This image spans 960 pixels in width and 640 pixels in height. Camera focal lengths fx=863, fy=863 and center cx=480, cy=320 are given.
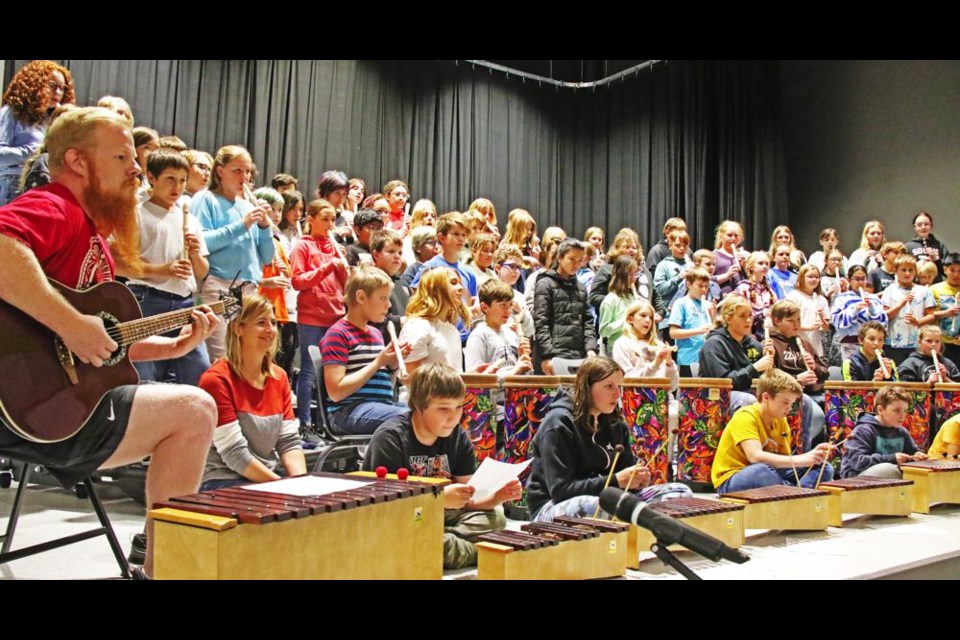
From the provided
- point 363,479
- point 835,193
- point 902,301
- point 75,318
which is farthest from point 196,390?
point 835,193

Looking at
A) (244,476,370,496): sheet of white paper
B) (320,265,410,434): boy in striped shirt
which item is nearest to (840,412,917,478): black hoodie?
(320,265,410,434): boy in striped shirt

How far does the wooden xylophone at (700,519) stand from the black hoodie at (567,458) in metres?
0.29

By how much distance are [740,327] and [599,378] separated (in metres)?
2.19

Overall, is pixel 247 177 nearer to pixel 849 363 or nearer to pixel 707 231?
pixel 849 363

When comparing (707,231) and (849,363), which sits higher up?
(707,231)

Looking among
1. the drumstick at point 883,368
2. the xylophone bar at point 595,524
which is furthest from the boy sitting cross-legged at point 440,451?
the drumstick at point 883,368

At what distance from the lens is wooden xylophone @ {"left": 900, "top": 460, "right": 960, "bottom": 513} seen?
15.9 ft

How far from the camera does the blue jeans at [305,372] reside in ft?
15.7

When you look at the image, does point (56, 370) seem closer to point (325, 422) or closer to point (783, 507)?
point (325, 422)

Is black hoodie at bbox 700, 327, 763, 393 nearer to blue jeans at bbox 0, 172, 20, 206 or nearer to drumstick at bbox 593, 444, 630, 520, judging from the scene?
drumstick at bbox 593, 444, 630, 520

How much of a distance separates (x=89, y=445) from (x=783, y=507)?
2.98 metres

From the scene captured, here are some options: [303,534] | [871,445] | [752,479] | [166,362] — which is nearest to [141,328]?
[303,534]

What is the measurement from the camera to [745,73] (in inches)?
409

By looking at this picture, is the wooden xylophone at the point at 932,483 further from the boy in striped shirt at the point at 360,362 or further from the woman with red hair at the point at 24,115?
the woman with red hair at the point at 24,115
